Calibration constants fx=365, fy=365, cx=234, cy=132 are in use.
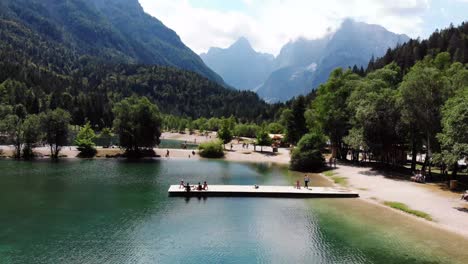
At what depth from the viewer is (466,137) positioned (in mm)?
41438

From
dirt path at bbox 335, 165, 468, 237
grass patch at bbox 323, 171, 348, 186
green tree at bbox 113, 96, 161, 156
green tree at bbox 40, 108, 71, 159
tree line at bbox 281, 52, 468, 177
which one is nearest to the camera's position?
dirt path at bbox 335, 165, 468, 237

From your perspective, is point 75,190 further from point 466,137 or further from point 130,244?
point 466,137

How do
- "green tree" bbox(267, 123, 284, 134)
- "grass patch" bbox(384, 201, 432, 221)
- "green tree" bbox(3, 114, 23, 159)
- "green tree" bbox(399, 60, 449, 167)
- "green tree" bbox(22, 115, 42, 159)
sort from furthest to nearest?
"green tree" bbox(267, 123, 284, 134), "green tree" bbox(22, 115, 42, 159), "green tree" bbox(3, 114, 23, 159), "green tree" bbox(399, 60, 449, 167), "grass patch" bbox(384, 201, 432, 221)

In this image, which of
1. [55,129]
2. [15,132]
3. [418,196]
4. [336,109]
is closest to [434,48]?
[336,109]

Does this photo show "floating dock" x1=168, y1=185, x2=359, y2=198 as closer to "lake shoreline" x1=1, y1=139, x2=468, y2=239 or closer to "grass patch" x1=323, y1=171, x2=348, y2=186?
Answer: "lake shoreline" x1=1, y1=139, x2=468, y2=239

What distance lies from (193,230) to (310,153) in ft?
140

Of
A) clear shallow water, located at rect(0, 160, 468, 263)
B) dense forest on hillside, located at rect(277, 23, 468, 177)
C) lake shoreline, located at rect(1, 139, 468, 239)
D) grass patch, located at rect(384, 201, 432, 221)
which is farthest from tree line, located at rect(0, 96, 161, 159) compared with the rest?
grass patch, located at rect(384, 201, 432, 221)

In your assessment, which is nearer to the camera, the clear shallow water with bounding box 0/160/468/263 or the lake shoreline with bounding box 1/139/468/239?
the clear shallow water with bounding box 0/160/468/263

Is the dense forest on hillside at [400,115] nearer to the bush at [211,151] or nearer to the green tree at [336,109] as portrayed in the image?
the green tree at [336,109]

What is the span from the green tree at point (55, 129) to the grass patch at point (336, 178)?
202ft

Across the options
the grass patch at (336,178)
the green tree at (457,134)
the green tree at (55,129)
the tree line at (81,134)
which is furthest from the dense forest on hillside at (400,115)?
the green tree at (55,129)

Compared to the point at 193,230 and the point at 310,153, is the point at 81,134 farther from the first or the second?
the point at 193,230

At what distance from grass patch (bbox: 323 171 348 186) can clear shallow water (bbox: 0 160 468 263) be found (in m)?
11.6

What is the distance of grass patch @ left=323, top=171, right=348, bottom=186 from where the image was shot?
185 feet
